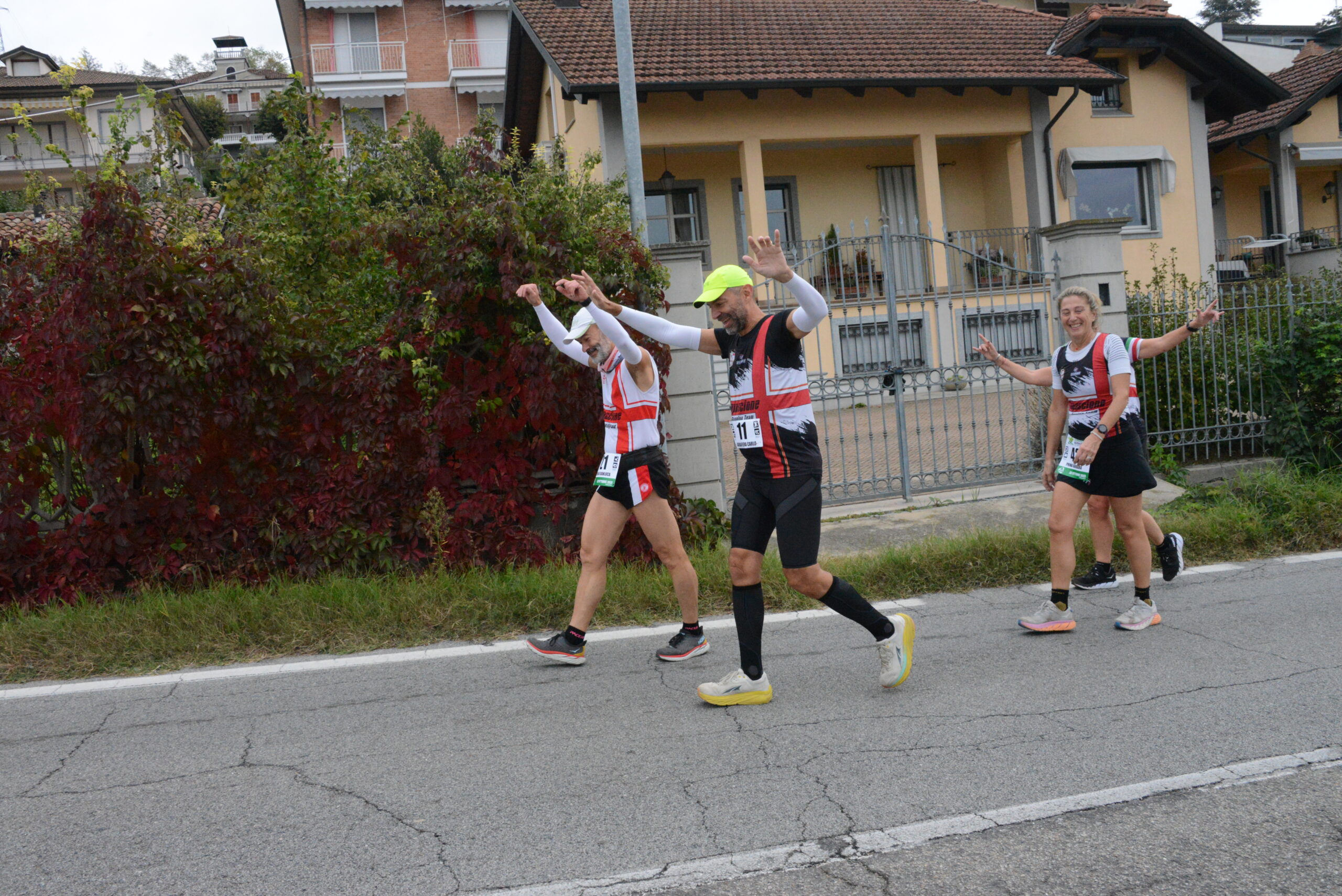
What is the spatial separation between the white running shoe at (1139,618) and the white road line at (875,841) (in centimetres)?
183

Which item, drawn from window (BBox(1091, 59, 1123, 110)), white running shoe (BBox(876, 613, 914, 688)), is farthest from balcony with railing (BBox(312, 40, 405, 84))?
white running shoe (BBox(876, 613, 914, 688))

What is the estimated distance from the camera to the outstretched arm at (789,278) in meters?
4.32

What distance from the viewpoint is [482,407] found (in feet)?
24.3

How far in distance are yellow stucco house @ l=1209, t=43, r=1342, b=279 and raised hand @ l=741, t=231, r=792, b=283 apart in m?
22.8

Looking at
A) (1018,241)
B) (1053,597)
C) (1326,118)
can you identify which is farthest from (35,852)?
(1326,118)

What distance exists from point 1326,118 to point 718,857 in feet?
93.4

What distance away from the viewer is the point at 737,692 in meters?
4.73

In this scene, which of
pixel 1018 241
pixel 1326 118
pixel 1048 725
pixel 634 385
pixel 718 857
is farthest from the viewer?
pixel 1326 118

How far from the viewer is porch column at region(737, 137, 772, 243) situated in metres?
18.5

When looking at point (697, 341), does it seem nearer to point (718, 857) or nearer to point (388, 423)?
point (718, 857)

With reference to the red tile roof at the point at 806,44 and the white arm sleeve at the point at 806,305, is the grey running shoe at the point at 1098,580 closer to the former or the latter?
the white arm sleeve at the point at 806,305

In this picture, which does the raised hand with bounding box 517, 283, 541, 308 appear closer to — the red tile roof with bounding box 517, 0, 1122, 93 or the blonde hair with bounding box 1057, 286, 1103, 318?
the blonde hair with bounding box 1057, 286, 1103, 318

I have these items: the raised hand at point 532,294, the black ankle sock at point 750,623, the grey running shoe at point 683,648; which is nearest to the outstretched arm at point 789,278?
the black ankle sock at point 750,623

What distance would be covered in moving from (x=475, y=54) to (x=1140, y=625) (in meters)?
39.7
